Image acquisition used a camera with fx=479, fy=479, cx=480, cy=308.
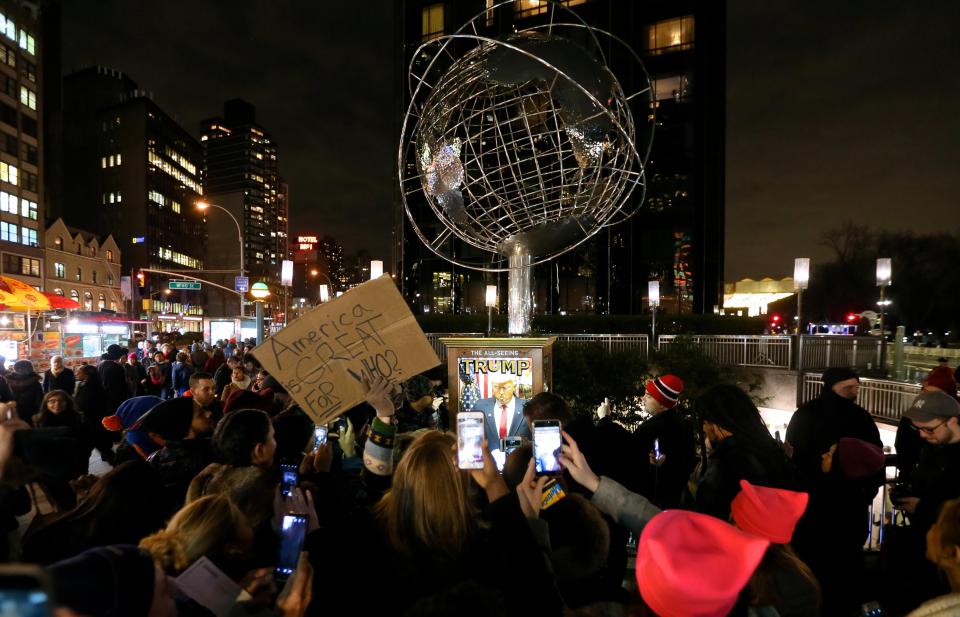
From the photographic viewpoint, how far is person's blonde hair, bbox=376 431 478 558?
6.25 ft

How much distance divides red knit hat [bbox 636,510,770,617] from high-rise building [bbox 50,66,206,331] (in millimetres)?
88177

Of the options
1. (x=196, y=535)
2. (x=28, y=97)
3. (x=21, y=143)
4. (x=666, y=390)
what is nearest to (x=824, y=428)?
(x=666, y=390)

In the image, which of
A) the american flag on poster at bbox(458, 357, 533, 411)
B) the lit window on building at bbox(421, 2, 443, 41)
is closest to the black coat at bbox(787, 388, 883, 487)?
the american flag on poster at bbox(458, 357, 533, 411)

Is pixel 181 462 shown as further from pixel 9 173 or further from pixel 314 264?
pixel 314 264

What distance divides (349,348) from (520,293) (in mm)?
3896

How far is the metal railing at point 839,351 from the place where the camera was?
44.5ft

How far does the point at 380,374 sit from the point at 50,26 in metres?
89.4

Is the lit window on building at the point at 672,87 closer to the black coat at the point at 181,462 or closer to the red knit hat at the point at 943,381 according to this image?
the red knit hat at the point at 943,381

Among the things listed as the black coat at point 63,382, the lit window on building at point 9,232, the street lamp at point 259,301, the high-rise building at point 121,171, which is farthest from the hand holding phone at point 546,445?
the high-rise building at point 121,171

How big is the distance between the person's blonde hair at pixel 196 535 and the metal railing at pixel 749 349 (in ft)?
42.3

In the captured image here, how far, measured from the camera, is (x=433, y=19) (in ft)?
92.9

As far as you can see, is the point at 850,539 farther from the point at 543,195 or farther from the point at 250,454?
the point at 543,195

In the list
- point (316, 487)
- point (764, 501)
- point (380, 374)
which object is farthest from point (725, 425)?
point (316, 487)

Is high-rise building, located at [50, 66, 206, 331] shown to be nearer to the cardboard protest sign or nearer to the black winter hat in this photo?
the cardboard protest sign
